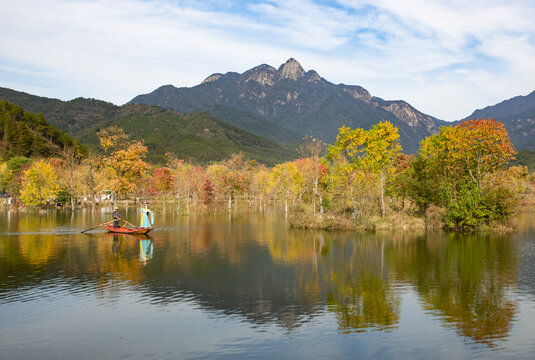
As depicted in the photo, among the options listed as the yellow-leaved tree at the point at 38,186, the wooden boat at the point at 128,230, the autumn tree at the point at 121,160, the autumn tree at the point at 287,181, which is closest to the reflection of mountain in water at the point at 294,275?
the wooden boat at the point at 128,230

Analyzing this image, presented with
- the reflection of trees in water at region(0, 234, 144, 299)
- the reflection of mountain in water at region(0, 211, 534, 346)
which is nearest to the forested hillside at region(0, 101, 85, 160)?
the reflection of trees in water at region(0, 234, 144, 299)

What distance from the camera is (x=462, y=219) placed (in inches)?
2072

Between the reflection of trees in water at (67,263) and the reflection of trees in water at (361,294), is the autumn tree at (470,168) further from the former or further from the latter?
the reflection of trees in water at (67,263)

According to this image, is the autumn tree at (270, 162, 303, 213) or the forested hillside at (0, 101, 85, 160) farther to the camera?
the forested hillside at (0, 101, 85, 160)

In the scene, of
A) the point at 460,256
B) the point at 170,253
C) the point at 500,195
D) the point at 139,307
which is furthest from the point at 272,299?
the point at 500,195

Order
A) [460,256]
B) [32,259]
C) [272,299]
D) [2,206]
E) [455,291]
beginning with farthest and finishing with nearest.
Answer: [2,206], [460,256], [32,259], [455,291], [272,299]

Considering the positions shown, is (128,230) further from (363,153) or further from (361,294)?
(363,153)

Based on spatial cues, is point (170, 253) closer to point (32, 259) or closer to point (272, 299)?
point (32, 259)

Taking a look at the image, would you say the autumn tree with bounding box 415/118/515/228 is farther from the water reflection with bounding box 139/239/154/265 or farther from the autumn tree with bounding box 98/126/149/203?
the autumn tree with bounding box 98/126/149/203

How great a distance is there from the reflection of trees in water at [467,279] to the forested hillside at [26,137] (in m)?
127

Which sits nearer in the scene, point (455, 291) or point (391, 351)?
point (391, 351)

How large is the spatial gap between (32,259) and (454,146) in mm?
49502

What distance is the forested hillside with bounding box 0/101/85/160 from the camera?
474 ft

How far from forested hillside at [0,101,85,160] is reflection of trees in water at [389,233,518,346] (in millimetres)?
126564
